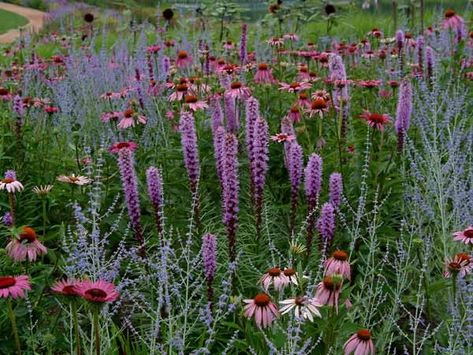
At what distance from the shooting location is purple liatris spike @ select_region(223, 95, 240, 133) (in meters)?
3.85

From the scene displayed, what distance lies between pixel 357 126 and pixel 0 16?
15719mm

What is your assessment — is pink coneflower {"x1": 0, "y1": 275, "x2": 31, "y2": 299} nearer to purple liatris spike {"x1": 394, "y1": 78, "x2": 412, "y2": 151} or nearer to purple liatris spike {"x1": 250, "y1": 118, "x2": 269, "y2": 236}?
purple liatris spike {"x1": 250, "y1": 118, "x2": 269, "y2": 236}

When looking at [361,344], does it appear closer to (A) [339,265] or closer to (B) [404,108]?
(A) [339,265]

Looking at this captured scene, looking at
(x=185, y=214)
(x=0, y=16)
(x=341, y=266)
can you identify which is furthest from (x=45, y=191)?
(x=0, y=16)

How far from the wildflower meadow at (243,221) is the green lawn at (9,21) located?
36.1 feet

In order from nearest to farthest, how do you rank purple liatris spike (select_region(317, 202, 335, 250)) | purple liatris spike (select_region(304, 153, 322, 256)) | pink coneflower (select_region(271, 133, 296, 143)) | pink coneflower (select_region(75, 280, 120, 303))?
pink coneflower (select_region(75, 280, 120, 303)), purple liatris spike (select_region(317, 202, 335, 250)), purple liatris spike (select_region(304, 153, 322, 256)), pink coneflower (select_region(271, 133, 296, 143))

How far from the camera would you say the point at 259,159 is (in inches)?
118

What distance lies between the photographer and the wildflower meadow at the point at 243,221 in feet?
7.44

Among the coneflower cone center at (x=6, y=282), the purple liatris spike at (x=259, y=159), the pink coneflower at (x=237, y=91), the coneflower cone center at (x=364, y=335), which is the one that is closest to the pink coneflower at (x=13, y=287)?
the coneflower cone center at (x=6, y=282)

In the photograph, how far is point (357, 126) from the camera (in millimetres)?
4438

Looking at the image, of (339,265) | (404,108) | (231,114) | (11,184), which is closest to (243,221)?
(231,114)

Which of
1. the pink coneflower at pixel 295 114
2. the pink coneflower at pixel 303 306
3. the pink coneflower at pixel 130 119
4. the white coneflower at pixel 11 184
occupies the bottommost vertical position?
the pink coneflower at pixel 303 306

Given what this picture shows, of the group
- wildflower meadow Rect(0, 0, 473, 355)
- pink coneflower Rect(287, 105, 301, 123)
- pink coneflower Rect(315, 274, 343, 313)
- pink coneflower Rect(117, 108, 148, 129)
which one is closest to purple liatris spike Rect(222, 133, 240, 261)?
wildflower meadow Rect(0, 0, 473, 355)

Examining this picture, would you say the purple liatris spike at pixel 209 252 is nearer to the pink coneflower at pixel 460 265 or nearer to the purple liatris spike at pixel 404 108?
the pink coneflower at pixel 460 265
